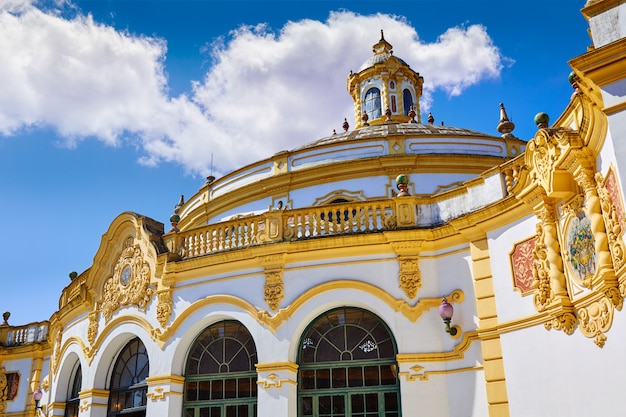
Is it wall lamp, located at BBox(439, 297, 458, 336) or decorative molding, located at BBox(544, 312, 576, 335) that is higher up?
wall lamp, located at BBox(439, 297, 458, 336)

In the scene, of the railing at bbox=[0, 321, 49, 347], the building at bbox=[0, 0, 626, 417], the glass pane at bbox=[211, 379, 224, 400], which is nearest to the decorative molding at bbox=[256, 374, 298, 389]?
the building at bbox=[0, 0, 626, 417]

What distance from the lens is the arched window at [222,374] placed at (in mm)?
13953

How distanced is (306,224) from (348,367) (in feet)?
11.0

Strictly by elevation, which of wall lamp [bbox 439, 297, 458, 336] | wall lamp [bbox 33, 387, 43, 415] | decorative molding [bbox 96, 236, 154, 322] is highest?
decorative molding [bbox 96, 236, 154, 322]

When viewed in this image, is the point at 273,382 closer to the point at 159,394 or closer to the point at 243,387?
the point at 243,387

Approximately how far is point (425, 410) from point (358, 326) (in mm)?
2294

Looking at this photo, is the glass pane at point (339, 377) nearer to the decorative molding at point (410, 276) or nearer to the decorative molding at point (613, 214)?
the decorative molding at point (410, 276)

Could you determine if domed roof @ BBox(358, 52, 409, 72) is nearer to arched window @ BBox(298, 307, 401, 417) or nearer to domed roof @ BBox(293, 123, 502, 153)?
domed roof @ BBox(293, 123, 502, 153)

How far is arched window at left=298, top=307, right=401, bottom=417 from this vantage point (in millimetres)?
12938

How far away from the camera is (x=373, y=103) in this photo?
28.8m

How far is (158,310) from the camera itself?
600 inches

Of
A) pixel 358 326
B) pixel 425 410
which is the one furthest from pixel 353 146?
pixel 425 410

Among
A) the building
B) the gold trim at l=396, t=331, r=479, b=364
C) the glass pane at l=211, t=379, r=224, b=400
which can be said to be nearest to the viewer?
the building

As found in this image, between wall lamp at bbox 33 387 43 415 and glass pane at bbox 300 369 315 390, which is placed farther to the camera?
wall lamp at bbox 33 387 43 415
